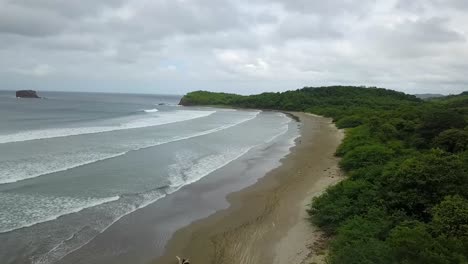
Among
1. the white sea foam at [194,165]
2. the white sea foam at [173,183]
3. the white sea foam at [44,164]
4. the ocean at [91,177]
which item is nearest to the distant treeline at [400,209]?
the ocean at [91,177]

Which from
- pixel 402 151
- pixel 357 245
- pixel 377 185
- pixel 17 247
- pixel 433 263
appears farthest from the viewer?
pixel 402 151

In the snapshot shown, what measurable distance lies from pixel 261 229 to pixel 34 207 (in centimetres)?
859

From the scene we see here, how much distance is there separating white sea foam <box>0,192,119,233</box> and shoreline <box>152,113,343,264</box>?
4.71m

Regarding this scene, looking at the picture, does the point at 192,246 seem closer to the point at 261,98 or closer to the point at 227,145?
the point at 227,145

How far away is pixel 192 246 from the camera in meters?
11.9

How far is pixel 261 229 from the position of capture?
13172 mm

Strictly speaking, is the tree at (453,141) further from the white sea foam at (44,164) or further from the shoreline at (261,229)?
the white sea foam at (44,164)

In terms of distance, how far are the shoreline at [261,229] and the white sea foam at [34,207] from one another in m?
4.71

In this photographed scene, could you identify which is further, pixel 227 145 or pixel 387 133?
pixel 227 145

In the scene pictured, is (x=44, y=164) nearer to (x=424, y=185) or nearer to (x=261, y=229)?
(x=261, y=229)

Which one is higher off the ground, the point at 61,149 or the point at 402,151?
the point at 402,151

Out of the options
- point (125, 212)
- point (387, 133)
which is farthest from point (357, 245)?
point (387, 133)

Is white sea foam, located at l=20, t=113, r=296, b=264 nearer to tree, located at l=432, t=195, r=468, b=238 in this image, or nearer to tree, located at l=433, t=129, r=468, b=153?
tree, located at l=432, t=195, r=468, b=238

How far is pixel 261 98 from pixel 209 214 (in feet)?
367
